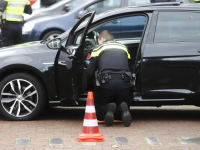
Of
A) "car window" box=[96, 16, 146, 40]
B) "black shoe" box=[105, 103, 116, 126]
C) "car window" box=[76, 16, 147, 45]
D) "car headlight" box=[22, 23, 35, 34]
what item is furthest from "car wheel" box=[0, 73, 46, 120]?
"car headlight" box=[22, 23, 35, 34]

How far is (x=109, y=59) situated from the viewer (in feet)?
21.9

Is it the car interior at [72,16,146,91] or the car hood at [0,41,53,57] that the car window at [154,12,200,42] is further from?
the car hood at [0,41,53,57]

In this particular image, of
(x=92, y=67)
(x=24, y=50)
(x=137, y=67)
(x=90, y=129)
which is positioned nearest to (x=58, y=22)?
(x=24, y=50)

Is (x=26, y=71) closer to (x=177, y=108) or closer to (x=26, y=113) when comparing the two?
(x=26, y=113)

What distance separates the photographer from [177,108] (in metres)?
8.06

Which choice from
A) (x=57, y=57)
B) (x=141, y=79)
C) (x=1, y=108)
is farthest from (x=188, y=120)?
(x=1, y=108)

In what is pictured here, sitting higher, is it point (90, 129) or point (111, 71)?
point (111, 71)

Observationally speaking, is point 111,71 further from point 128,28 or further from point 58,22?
point 58,22

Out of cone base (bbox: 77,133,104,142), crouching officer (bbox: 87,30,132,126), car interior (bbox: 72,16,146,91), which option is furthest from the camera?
car interior (bbox: 72,16,146,91)

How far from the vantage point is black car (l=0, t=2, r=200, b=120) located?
6609 mm

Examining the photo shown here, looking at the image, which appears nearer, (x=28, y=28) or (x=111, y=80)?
(x=111, y=80)

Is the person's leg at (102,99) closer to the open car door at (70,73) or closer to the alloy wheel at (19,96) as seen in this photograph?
the open car door at (70,73)

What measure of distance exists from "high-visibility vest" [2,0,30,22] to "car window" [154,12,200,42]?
4463 mm

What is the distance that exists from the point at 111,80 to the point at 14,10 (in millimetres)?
4519
